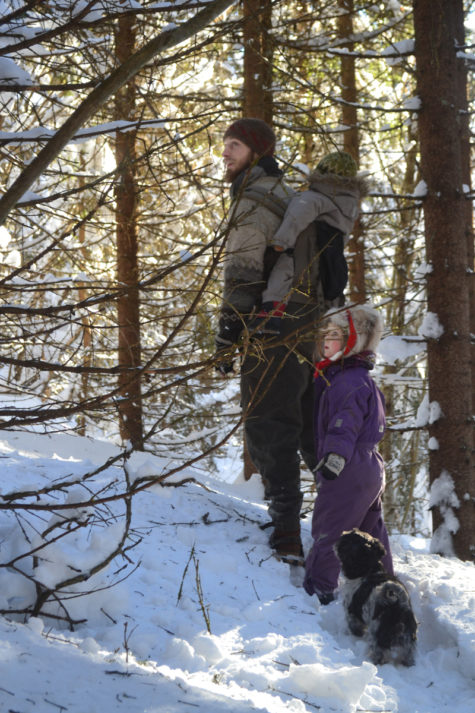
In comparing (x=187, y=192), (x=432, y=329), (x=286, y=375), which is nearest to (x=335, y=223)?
(x=286, y=375)

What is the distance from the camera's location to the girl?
3615 millimetres

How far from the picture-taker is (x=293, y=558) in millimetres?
3998

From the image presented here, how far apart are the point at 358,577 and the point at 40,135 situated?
252 cm

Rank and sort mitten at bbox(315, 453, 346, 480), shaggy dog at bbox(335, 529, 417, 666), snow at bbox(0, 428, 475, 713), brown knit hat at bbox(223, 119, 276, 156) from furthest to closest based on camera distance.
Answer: brown knit hat at bbox(223, 119, 276, 156)
mitten at bbox(315, 453, 346, 480)
shaggy dog at bbox(335, 529, 417, 666)
snow at bbox(0, 428, 475, 713)

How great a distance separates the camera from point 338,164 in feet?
14.4

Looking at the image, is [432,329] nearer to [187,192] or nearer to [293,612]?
[293,612]

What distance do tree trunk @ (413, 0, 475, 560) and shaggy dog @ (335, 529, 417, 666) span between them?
2525 millimetres

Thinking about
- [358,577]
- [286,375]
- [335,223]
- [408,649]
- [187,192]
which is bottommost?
[408,649]

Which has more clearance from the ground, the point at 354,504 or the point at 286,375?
the point at 286,375

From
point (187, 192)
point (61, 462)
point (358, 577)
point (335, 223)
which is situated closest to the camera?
point (358, 577)

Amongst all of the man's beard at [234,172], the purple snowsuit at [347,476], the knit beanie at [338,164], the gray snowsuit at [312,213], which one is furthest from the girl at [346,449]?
the man's beard at [234,172]

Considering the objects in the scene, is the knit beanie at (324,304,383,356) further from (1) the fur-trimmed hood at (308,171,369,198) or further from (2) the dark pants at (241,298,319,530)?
(1) the fur-trimmed hood at (308,171,369,198)

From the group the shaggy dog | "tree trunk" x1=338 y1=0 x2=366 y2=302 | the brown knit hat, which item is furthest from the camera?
"tree trunk" x1=338 y1=0 x2=366 y2=302

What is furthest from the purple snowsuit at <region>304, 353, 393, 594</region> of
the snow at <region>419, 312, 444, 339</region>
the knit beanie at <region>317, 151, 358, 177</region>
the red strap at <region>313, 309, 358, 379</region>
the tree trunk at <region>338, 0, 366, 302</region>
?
the tree trunk at <region>338, 0, 366, 302</region>
